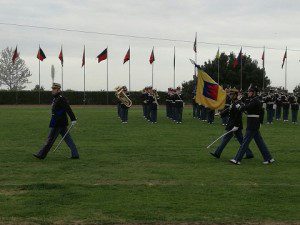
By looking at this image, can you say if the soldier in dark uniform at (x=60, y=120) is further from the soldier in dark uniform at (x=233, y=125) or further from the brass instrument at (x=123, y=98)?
the brass instrument at (x=123, y=98)

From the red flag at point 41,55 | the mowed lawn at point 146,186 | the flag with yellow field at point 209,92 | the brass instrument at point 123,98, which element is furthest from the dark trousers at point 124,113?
the red flag at point 41,55

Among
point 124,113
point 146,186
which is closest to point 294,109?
point 124,113

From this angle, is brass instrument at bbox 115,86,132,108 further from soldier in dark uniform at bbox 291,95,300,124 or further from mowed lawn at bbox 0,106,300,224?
mowed lawn at bbox 0,106,300,224

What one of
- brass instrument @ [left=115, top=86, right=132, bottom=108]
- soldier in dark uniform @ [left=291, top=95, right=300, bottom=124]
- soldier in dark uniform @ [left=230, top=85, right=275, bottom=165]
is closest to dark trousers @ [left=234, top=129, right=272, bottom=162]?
soldier in dark uniform @ [left=230, top=85, right=275, bottom=165]

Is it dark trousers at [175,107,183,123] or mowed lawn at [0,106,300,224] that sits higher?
dark trousers at [175,107,183,123]

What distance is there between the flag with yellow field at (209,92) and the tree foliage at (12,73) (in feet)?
311

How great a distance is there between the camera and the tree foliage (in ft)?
351

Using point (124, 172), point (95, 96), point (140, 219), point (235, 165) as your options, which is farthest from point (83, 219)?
point (95, 96)

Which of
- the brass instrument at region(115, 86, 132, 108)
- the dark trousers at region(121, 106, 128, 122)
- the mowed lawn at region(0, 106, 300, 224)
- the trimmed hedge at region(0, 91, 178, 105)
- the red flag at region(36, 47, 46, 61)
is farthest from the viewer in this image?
the trimmed hedge at region(0, 91, 178, 105)

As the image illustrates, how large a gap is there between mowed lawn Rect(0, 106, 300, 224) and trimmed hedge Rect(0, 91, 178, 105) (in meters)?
46.8

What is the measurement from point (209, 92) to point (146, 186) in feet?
19.4

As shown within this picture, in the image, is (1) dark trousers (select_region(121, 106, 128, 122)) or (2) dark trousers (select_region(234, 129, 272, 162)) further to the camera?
(1) dark trousers (select_region(121, 106, 128, 122))

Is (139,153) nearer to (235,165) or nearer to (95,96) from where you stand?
(235,165)

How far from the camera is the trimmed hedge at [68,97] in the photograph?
62.9 metres
